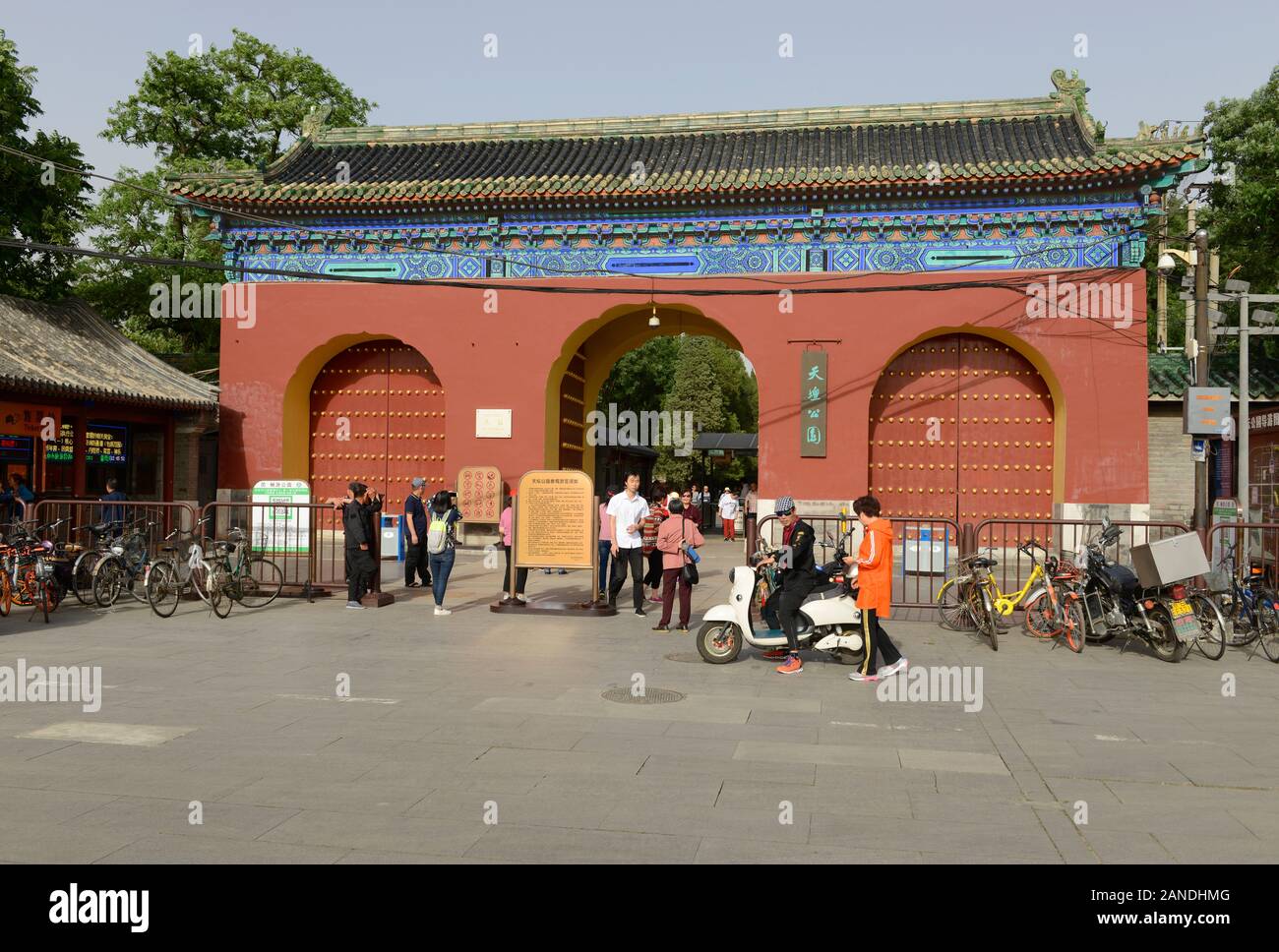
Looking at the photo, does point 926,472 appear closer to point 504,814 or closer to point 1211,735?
point 1211,735

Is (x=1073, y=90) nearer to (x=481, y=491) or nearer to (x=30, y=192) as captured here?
(x=481, y=491)

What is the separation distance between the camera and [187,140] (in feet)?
90.2

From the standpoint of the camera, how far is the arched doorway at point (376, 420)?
794 inches

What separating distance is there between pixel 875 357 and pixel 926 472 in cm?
233

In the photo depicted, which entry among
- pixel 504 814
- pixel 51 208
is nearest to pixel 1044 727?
pixel 504 814

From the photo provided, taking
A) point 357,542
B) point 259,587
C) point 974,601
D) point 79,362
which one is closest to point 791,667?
point 974,601

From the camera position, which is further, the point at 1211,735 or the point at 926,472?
the point at 926,472

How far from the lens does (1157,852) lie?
434 cm

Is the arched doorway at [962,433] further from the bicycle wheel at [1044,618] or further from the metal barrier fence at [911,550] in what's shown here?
the bicycle wheel at [1044,618]

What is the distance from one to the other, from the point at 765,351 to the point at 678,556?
851cm

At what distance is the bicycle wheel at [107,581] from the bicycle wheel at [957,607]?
9629 millimetres

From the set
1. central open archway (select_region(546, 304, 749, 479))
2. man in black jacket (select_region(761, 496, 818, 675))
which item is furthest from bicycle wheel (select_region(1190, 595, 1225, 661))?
central open archway (select_region(546, 304, 749, 479))

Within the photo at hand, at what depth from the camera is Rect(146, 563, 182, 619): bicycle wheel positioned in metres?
11.4

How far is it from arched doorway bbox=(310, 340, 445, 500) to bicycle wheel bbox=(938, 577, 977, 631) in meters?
11.4
